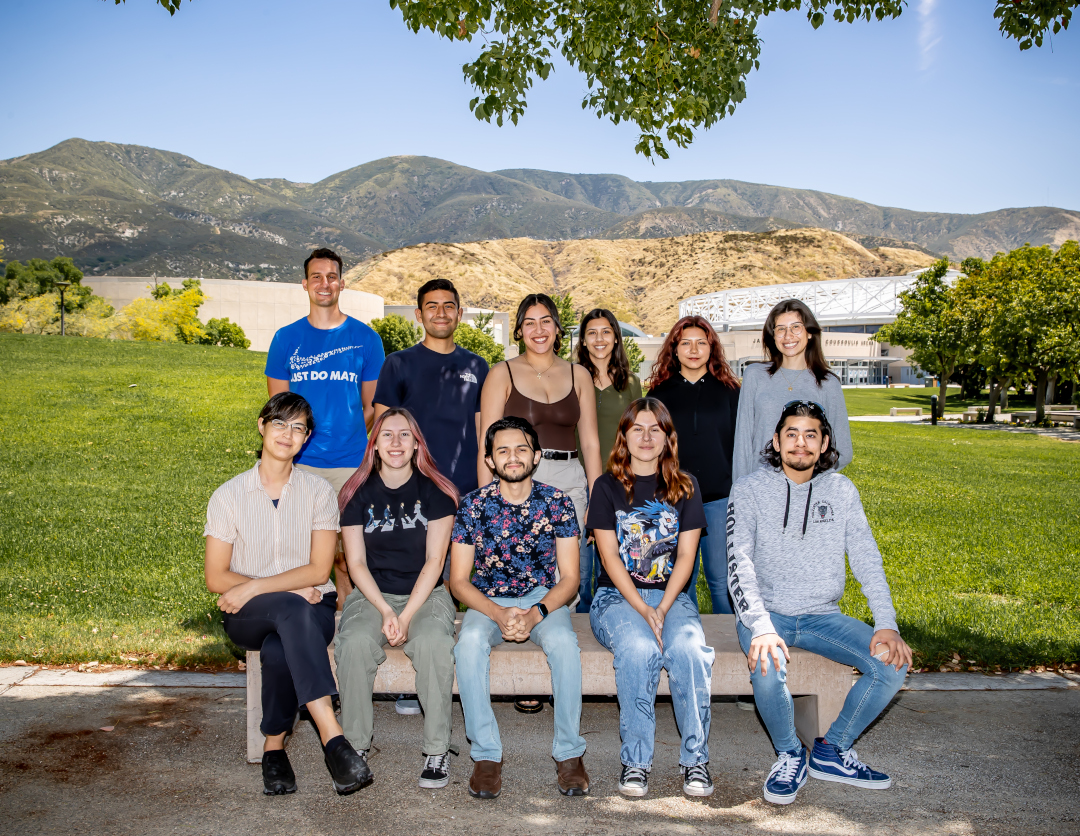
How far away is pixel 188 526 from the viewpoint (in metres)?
9.17

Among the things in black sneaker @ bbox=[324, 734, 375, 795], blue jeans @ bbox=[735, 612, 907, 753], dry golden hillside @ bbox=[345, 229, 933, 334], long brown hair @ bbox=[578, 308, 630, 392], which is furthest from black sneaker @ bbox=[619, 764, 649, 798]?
dry golden hillside @ bbox=[345, 229, 933, 334]

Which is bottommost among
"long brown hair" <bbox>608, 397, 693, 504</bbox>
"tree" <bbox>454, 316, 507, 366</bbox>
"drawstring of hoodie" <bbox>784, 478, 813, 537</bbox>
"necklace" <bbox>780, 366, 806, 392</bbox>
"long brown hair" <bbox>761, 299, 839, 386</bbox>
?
"drawstring of hoodie" <bbox>784, 478, 813, 537</bbox>

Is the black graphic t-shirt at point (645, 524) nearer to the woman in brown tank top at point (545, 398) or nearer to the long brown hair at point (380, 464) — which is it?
the woman in brown tank top at point (545, 398)

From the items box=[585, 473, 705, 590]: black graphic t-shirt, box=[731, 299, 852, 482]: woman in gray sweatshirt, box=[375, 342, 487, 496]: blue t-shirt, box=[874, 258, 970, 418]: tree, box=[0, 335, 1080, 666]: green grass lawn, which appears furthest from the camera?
box=[874, 258, 970, 418]: tree

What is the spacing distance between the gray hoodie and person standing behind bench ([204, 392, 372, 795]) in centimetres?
191

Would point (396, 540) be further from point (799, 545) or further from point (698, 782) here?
point (799, 545)

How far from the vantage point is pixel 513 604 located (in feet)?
12.6

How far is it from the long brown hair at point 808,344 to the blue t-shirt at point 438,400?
1.63 m

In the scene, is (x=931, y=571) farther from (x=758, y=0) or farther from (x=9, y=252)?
(x=9, y=252)

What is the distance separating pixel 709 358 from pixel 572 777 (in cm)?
240

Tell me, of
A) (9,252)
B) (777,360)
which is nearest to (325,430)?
(777,360)

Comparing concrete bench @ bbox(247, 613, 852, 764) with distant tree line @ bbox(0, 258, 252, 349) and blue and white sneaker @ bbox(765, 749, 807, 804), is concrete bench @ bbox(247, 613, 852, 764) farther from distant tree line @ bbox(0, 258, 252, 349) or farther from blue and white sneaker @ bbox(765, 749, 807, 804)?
distant tree line @ bbox(0, 258, 252, 349)

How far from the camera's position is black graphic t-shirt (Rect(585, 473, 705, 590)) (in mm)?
3801

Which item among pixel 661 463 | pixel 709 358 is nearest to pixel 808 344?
pixel 709 358
